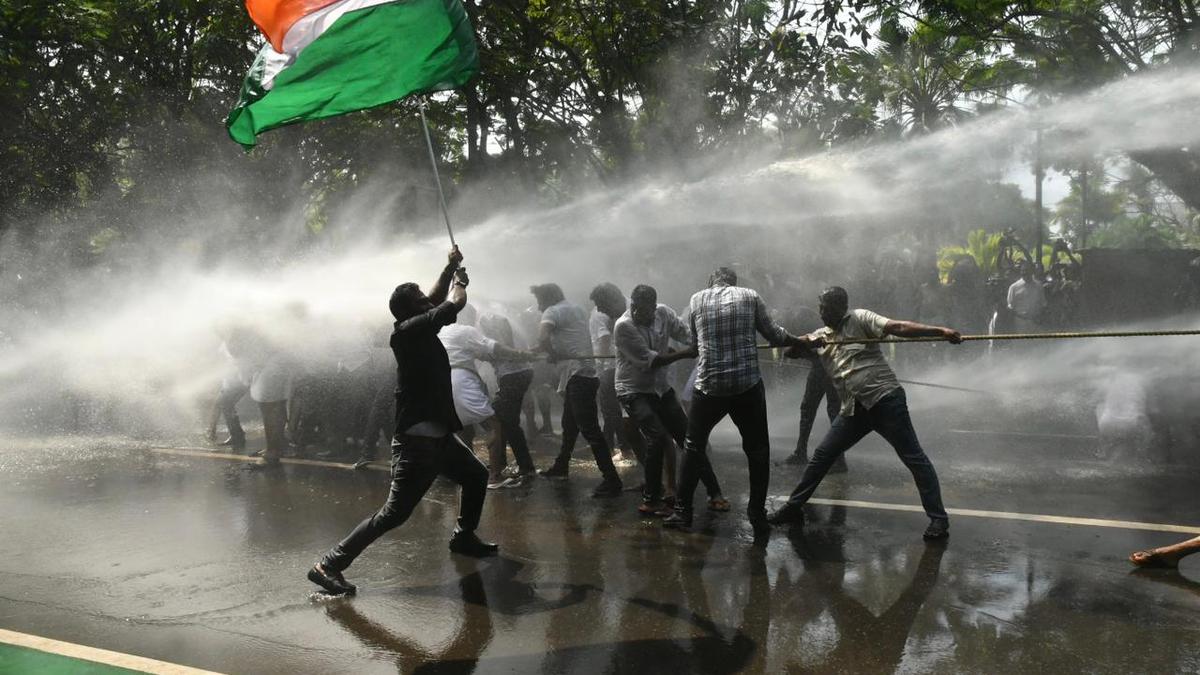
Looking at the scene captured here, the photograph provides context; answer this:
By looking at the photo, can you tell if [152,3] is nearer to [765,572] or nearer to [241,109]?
[241,109]

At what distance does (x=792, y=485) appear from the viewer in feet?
28.4

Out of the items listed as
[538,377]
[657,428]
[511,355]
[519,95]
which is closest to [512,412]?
[511,355]

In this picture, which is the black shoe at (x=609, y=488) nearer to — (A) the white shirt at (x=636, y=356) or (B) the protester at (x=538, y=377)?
(A) the white shirt at (x=636, y=356)

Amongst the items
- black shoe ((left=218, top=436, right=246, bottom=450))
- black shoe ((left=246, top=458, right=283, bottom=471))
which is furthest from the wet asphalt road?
black shoe ((left=218, top=436, right=246, bottom=450))

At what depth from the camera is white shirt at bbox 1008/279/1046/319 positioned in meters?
15.5

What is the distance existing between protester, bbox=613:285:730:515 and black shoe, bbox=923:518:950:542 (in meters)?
1.55

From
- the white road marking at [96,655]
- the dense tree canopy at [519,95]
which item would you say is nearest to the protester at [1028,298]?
the dense tree canopy at [519,95]

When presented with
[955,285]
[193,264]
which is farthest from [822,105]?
[193,264]

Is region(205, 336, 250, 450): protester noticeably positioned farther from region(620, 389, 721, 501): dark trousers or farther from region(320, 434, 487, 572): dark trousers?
region(320, 434, 487, 572): dark trousers

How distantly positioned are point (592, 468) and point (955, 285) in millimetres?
9567

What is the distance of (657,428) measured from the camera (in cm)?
763

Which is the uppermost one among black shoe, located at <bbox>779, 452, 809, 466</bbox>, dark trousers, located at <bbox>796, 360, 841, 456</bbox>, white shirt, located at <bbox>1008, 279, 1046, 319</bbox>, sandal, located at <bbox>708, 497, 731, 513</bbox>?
white shirt, located at <bbox>1008, 279, 1046, 319</bbox>

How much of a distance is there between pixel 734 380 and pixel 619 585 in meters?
1.62

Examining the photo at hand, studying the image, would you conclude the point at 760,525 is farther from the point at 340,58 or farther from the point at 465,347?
the point at 340,58
